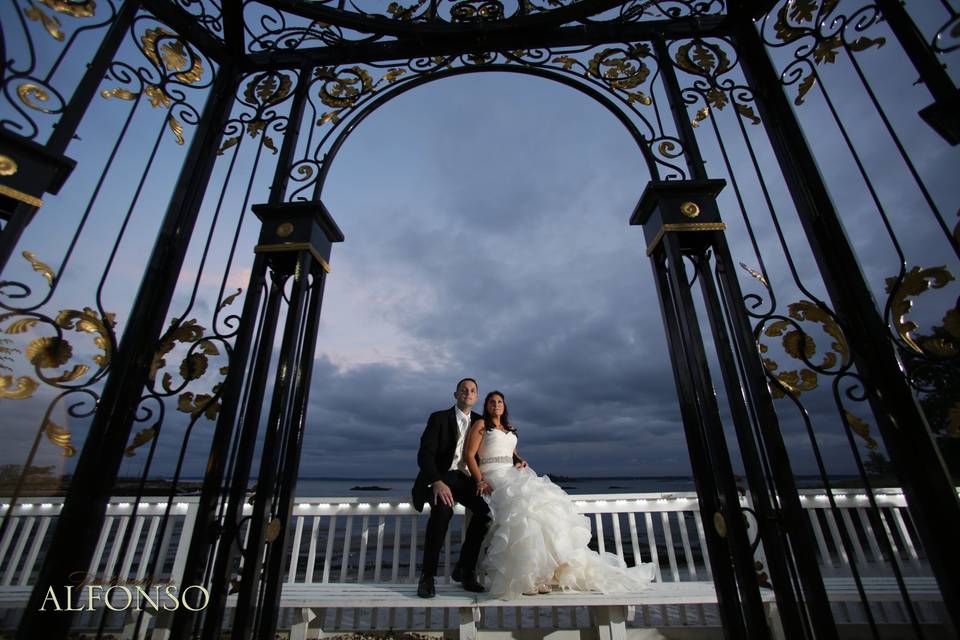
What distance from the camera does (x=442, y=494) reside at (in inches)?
108

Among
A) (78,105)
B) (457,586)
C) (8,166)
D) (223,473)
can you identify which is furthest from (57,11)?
(457,586)

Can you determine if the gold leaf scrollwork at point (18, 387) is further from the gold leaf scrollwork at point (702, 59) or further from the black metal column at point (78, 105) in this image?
the gold leaf scrollwork at point (702, 59)

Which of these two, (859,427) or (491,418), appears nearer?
(859,427)

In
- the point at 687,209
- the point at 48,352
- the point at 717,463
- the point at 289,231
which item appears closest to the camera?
the point at 48,352

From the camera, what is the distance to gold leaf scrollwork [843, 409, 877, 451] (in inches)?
66.4

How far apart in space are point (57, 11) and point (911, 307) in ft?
12.2

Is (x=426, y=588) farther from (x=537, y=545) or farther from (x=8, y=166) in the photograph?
(x=8, y=166)

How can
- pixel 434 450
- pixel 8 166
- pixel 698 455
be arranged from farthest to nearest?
pixel 434 450 < pixel 698 455 < pixel 8 166

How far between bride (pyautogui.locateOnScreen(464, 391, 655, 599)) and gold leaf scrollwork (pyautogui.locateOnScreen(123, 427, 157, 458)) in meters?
1.82

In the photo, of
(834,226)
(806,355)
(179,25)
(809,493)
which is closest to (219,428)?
(179,25)

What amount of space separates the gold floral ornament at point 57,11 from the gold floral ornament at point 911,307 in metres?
3.58

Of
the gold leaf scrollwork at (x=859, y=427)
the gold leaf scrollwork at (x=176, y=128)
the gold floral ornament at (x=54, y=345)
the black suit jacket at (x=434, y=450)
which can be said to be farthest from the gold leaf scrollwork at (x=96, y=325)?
the gold leaf scrollwork at (x=859, y=427)

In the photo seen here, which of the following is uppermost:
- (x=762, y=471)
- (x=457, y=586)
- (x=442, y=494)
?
(x=762, y=471)

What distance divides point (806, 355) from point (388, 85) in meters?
2.81
